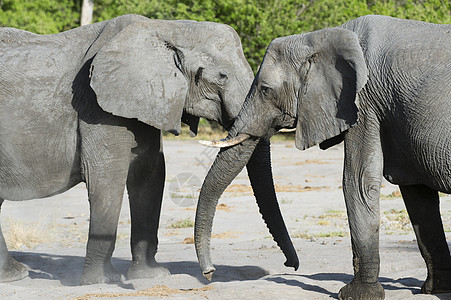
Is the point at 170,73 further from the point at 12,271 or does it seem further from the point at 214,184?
the point at 12,271

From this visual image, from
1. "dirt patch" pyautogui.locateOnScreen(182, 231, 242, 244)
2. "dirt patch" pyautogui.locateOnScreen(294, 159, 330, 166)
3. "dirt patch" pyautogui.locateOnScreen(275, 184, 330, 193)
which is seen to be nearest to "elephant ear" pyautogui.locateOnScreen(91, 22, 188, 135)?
"dirt patch" pyautogui.locateOnScreen(182, 231, 242, 244)

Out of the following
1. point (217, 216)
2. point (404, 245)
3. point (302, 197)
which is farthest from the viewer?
point (302, 197)

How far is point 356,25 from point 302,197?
7.24 m

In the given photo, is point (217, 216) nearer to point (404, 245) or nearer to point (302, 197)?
point (302, 197)

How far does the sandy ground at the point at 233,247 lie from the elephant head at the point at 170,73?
1578mm

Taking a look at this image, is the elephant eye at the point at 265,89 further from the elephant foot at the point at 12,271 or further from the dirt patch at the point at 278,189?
the dirt patch at the point at 278,189

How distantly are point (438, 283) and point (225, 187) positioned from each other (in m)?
1.87

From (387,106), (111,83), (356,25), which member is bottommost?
(111,83)

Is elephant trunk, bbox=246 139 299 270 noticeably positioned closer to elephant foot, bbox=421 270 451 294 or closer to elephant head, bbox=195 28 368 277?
elephant head, bbox=195 28 368 277

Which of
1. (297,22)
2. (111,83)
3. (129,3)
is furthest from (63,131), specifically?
(129,3)

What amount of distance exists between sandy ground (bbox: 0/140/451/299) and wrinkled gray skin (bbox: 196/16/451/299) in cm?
61

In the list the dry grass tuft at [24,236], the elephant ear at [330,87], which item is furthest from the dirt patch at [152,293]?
the dry grass tuft at [24,236]

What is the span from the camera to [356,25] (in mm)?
6289

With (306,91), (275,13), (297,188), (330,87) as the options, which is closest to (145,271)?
(306,91)
